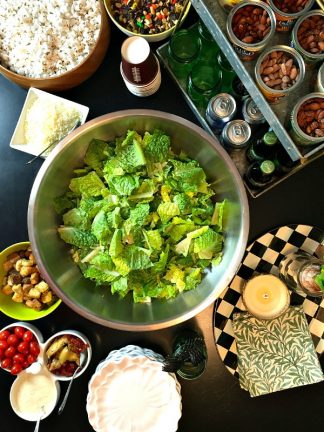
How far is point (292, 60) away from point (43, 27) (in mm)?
930

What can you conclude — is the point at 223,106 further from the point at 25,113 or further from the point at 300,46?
the point at 25,113

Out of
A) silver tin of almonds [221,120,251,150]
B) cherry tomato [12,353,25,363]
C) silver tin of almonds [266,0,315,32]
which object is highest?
silver tin of almonds [266,0,315,32]

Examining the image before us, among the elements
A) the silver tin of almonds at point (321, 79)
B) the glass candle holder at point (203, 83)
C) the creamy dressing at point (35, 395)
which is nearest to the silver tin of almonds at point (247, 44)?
the silver tin of almonds at point (321, 79)

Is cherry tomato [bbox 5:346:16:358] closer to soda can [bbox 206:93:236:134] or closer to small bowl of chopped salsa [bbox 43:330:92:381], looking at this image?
small bowl of chopped salsa [bbox 43:330:92:381]

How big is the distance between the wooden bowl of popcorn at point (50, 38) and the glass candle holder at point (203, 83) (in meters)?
0.35

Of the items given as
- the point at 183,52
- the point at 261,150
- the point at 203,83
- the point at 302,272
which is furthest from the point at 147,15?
the point at 302,272

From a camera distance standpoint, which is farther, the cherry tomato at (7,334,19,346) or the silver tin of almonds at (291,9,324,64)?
the cherry tomato at (7,334,19,346)

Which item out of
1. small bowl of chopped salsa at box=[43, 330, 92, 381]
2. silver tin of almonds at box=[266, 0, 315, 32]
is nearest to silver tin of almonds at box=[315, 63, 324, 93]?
silver tin of almonds at box=[266, 0, 315, 32]

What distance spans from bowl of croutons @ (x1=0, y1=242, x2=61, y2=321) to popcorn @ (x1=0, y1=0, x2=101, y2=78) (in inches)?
26.5

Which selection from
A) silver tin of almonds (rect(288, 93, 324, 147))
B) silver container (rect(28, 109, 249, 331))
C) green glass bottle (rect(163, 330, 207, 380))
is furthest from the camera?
green glass bottle (rect(163, 330, 207, 380))

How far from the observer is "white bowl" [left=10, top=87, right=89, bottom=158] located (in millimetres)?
1855

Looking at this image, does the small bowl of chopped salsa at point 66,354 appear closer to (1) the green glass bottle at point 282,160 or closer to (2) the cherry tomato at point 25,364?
(2) the cherry tomato at point 25,364

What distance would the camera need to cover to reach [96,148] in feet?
5.84

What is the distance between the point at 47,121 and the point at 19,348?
0.85 meters
